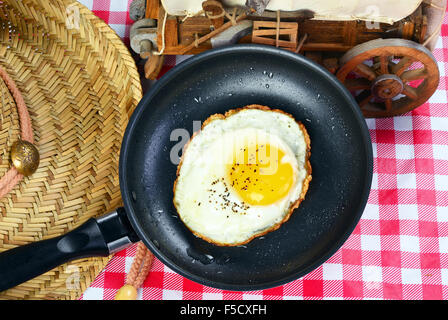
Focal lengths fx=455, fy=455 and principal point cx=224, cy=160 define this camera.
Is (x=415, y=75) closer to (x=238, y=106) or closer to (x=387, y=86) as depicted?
(x=387, y=86)

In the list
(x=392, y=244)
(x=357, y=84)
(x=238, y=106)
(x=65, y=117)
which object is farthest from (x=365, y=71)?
(x=65, y=117)

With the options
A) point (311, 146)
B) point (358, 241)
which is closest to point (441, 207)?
point (358, 241)

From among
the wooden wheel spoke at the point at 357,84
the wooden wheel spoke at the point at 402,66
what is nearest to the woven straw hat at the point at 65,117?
the wooden wheel spoke at the point at 357,84

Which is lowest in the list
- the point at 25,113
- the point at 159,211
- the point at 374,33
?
the point at 159,211

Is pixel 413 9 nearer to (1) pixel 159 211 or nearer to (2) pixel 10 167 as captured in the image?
(1) pixel 159 211

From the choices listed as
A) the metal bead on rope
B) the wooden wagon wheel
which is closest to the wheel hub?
the wooden wagon wheel

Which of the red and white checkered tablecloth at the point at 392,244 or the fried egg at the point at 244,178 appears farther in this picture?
the red and white checkered tablecloth at the point at 392,244

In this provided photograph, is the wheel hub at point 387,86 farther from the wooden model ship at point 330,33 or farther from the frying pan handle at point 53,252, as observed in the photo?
the frying pan handle at point 53,252

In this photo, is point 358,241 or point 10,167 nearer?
point 10,167
